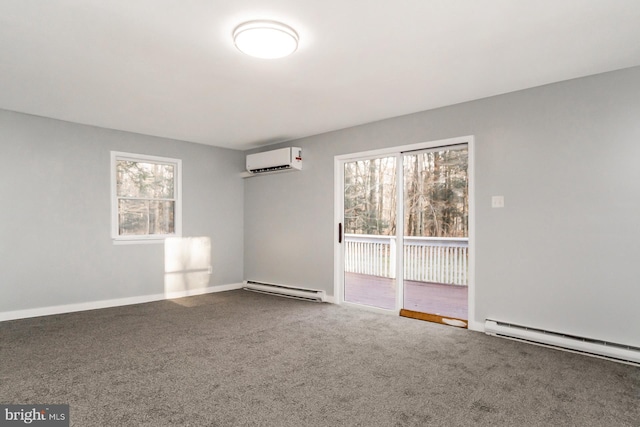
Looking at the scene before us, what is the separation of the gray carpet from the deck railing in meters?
0.64

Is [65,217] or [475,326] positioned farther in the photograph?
[65,217]

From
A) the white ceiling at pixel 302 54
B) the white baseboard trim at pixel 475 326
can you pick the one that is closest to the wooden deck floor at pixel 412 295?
the white baseboard trim at pixel 475 326

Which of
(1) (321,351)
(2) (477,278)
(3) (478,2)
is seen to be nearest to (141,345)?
(1) (321,351)

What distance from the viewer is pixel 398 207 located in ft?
14.6

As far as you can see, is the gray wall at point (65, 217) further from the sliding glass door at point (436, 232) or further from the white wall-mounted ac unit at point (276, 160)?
the sliding glass door at point (436, 232)

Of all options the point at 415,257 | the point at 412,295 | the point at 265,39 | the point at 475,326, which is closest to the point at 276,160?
the point at 415,257

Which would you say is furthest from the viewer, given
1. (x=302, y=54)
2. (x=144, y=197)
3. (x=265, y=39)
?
(x=144, y=197)

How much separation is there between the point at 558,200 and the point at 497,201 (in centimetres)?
53

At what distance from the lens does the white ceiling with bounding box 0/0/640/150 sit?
7.22ft

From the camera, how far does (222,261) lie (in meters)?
6.10

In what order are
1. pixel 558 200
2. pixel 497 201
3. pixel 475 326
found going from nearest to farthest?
pixel 558 200 < pixel 497 201 < pixel 475 326

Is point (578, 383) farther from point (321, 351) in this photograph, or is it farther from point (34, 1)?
point (34, 1)

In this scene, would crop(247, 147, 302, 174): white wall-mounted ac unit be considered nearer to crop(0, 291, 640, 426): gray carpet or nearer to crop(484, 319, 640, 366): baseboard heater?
crop(0, 291, 640, 426): gray carpet

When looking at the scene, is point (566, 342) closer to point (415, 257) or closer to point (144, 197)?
point (415, 257)
